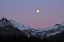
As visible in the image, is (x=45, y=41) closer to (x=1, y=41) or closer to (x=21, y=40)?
(x=21, y=40)

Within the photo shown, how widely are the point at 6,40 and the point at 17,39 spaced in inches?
227

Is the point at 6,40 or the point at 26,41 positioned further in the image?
the point at 26,41

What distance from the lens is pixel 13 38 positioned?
104m

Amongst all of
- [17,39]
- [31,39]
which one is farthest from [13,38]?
[31,39]

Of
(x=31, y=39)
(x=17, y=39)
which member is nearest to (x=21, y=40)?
(x=17, y=39)

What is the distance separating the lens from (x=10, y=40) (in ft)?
330

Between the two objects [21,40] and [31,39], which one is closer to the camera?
[21,40]

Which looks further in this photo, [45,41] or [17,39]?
[45,41]

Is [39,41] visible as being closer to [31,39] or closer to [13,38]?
[31,39]

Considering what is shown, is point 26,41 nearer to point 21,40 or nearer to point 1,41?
point 21,40

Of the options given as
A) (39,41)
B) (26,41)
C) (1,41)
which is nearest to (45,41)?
(39,41)

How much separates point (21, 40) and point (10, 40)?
613 centimetres

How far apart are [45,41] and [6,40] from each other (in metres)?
22.2

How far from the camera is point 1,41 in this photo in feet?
323
